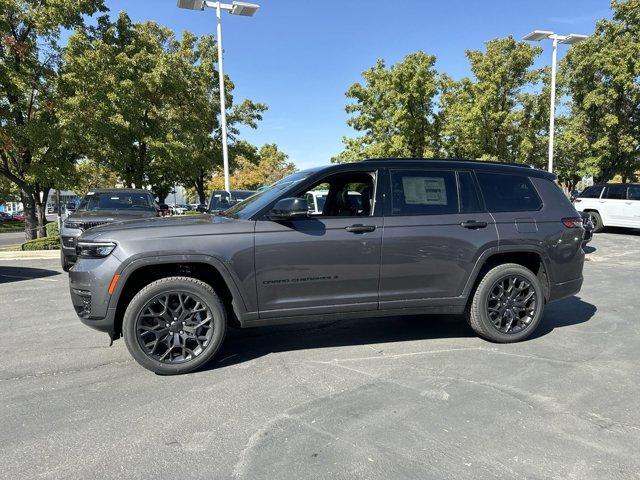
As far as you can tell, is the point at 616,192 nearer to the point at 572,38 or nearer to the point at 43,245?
the point at 572,38

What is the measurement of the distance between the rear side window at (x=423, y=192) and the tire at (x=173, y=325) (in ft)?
6.31

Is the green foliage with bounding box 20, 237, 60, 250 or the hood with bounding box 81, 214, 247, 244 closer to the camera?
the hood with bounding box 81, 214, 247, 244

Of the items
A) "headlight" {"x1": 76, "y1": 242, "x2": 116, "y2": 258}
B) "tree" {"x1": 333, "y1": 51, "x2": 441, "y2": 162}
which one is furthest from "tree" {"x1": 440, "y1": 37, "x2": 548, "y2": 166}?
"headlight" {"x1": 76, "y1": 242, "x2": 116, "y2": 258}

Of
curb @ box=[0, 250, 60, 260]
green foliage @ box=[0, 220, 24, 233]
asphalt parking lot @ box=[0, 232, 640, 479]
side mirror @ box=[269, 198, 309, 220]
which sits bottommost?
green foliage @ box=[0, 220, 24, 233]

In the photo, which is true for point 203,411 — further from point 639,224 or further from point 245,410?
point 639,224

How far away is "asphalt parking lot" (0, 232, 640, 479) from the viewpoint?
262 cm

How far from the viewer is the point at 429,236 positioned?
4.27m

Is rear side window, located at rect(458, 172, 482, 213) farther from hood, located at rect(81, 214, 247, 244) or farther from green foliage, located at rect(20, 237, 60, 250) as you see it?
green foliage, located at rect(20, 237, 60, 250)

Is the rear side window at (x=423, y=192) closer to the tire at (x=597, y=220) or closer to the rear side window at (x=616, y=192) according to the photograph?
the tire at (x=597, y=220)

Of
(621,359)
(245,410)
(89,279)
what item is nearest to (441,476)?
(245,410)

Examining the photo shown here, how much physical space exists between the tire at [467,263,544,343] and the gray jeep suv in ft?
0.04

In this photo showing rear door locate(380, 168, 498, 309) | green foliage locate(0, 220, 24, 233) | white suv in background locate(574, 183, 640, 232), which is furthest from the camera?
green foliage locate(0, 220, 24, 233)

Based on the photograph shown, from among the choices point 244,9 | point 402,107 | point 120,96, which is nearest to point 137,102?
point 120,96

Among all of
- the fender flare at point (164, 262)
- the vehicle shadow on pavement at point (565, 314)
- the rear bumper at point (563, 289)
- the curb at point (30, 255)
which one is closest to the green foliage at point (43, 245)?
the curb at point (30, 255)
